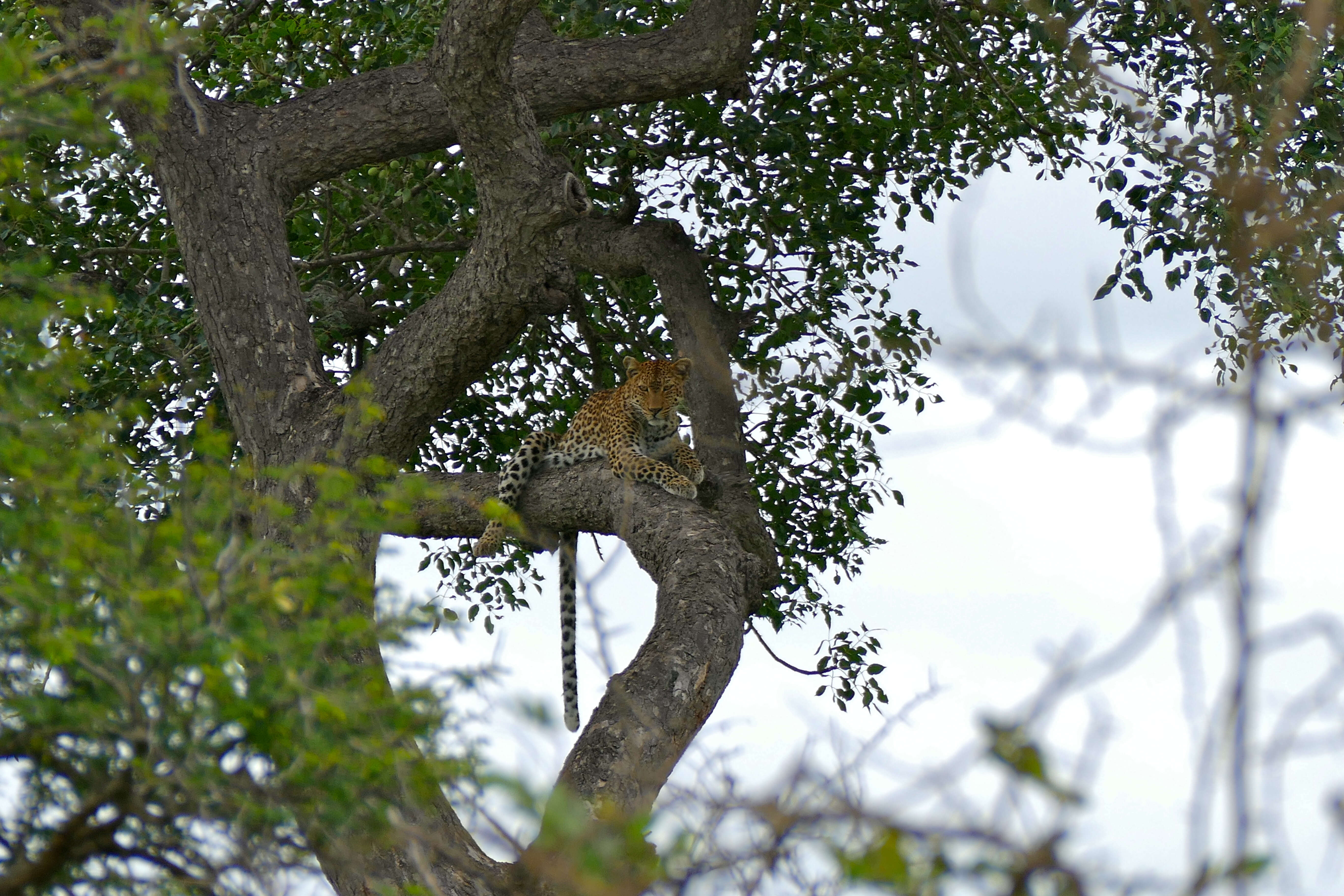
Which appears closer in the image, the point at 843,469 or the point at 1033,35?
the point at 1033,35

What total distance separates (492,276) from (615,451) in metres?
1.48

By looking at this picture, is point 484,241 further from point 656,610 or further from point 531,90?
point 656,610

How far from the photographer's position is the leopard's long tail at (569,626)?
20.4 ft

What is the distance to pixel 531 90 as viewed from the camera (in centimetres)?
592

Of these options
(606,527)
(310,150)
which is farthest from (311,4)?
(606,527)

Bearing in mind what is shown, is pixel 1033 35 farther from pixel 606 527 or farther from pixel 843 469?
pixel 606 527

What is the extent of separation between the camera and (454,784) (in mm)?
2273

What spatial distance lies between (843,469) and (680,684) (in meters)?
3.50

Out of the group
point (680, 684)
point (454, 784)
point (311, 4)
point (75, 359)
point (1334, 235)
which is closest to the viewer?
point (454, 784)

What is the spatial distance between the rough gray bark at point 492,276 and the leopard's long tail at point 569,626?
18.5 inches

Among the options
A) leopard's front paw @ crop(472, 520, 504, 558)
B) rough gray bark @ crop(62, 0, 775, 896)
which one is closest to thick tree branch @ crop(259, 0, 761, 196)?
rough gray bark @ crop(62, 0, 775, 896)

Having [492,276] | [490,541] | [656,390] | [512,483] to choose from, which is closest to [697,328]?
[656,390]

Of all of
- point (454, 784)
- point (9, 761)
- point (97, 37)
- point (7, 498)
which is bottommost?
Answer: point (9, 761)

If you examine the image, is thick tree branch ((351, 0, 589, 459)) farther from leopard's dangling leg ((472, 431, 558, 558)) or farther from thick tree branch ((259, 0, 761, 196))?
thick tree branch ((259, 0, 761, 196))
